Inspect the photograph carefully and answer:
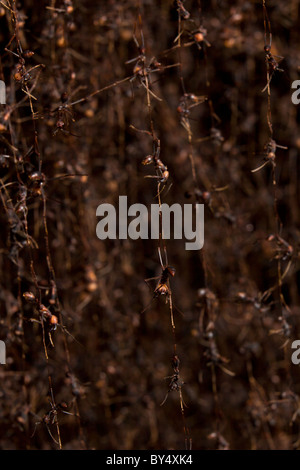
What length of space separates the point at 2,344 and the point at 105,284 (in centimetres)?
31

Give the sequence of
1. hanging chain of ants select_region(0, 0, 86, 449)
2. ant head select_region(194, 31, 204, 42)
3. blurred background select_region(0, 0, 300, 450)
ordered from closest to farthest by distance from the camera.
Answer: hanging chain of ants select_region(0, 0, 86, 449)
ant head select_region(194, 31, 204, 42)
blurred background select_region(0, 0, 300, 450)

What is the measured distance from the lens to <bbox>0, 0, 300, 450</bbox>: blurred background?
115cm

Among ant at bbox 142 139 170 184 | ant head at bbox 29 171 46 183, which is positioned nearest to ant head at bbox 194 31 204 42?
ant at bbox 142 139 170 184

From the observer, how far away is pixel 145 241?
1453 mm

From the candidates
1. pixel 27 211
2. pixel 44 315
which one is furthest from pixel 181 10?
pixel 44 315

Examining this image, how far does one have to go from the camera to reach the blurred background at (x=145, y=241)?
1154 millimetres

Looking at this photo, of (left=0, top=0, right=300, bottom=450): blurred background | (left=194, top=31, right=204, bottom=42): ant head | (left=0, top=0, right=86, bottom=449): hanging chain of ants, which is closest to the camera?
(left=0, top=0, right=86, bottom=449): hanging chain of ants

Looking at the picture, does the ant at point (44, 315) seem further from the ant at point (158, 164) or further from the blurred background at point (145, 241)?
the ant at point (158, 164)

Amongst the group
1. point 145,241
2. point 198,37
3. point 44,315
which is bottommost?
point 44,315

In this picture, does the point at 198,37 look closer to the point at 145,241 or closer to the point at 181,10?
the point at 181,10

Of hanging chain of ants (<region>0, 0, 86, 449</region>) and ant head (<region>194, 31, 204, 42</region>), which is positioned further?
ant head (<region>194, 31, 204, 42</region>)

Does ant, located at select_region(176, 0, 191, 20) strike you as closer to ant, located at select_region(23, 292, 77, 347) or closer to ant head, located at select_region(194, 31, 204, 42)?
ant head, located at select_region(194, 31, 204, 42)

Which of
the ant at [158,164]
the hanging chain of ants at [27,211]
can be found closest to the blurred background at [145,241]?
the hanging chain of ants at [27,211]

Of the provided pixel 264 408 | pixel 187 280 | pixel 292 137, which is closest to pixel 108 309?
pixel 187 280
